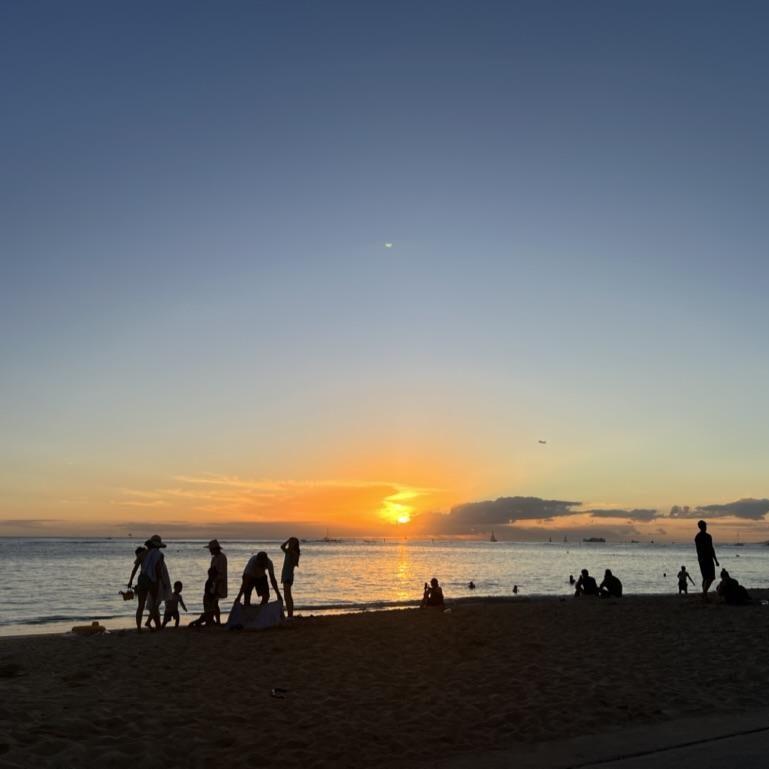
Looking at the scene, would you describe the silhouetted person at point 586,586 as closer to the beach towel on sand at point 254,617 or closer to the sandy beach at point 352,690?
the sandy beach at point 352,690

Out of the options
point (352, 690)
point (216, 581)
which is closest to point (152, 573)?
point (216, 581)

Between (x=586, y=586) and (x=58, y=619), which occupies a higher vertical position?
(x=586, y=586)

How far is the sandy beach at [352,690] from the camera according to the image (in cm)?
670

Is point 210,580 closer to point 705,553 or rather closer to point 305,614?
point 305,614

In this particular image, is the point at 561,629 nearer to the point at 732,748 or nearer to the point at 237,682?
the point at 237,682

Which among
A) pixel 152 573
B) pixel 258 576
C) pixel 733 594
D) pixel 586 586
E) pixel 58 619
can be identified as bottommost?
pixel 58 619

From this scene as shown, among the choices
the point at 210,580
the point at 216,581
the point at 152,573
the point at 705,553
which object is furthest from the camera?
the point at 705,553

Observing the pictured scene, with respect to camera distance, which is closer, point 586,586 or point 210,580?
point 210,580

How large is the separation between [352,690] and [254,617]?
20.9ft

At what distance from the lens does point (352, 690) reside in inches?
363

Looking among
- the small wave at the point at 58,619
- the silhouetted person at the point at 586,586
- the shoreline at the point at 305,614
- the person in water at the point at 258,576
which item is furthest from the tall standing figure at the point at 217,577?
the silhouetted person at the point at 586,586

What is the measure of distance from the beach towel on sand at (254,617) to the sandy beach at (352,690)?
0.94 ft

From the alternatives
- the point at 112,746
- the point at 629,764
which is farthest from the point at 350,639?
the point at 629,764

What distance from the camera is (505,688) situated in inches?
361
